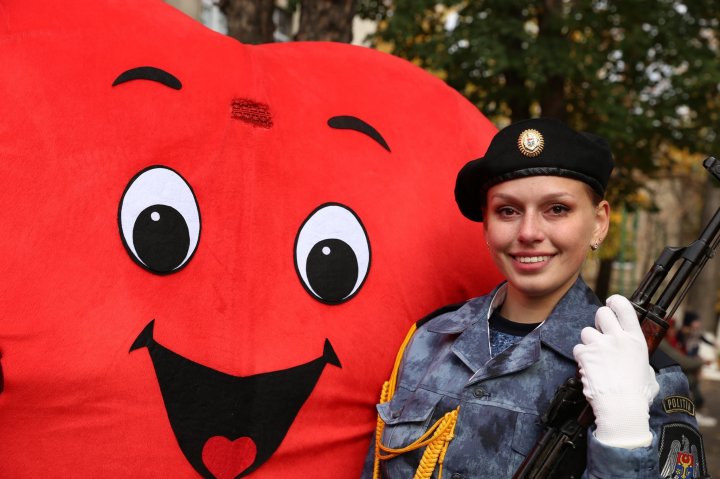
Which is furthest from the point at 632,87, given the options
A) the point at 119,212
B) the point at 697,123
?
the point at 119,212

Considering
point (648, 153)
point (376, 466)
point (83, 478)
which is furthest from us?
point (648, 153)

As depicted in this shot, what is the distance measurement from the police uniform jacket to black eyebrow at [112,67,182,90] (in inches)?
38.8

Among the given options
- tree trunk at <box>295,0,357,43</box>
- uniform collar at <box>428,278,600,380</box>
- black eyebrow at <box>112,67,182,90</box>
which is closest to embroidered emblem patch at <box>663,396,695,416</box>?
uniform collar at <box>428,278,600,380</box>

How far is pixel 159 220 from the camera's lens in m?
1.94

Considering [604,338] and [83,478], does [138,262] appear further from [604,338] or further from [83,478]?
[604,338]

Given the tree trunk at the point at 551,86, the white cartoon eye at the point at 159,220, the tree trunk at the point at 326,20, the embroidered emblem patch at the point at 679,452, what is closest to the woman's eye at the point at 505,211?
the embroidered emblem patch at the point at 679,452

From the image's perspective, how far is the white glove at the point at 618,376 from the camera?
160cm

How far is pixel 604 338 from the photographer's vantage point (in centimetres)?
167

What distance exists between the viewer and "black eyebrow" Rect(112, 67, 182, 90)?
6.59 feet

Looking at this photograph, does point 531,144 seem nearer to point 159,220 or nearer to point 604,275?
point 159,220

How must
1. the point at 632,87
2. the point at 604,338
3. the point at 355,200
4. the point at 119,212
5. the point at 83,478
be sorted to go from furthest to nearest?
the point at 632,87, the point at 355,200, the point at 119,212, the point at 83,478, the point at 604,338

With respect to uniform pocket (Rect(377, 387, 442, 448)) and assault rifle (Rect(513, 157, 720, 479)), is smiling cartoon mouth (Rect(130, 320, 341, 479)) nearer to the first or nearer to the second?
uniform pocket (Rect(377, 387, 442, 448))

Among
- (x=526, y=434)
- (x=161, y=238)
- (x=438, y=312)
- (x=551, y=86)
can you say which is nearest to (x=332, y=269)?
(x=438, y=312)

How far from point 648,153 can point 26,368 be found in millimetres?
8234
